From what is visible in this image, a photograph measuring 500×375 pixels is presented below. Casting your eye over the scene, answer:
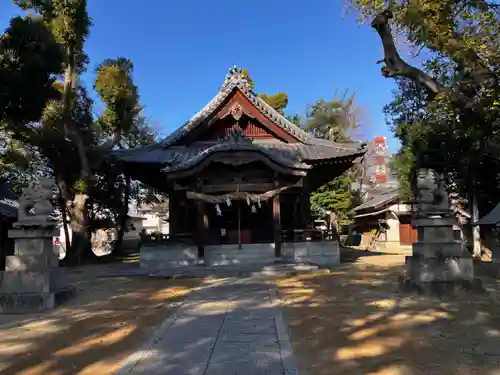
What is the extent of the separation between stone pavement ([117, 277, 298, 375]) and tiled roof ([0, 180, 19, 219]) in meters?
12.6

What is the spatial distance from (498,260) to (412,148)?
7.88 metres

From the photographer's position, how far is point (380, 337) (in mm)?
6371

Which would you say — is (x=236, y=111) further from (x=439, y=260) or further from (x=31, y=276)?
(x=31, y=276)

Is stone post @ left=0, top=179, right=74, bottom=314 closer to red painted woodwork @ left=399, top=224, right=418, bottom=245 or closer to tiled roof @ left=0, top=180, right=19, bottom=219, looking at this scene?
tiled roof @ left=0, top=180, right=19, bottom=219

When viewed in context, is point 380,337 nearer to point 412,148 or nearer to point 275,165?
point 275,165

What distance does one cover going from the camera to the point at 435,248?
403 inches

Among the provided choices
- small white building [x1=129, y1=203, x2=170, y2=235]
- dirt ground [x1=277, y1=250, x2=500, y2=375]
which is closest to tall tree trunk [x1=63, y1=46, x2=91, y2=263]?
dirt ground [x1=277, y1=250, x2=500, y2=375]

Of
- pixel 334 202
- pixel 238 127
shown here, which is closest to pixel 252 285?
pixel 238 127

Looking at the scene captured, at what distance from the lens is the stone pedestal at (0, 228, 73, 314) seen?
30.0 feet

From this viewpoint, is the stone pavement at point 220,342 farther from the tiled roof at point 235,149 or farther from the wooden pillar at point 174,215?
the wooden pillar at point 174,215

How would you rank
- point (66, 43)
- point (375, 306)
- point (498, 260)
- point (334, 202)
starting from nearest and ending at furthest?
point (375, 306), point (498, 260), point (66, 43), point (334, 202)

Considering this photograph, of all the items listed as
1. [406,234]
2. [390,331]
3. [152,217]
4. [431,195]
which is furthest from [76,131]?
Result: [152,217]

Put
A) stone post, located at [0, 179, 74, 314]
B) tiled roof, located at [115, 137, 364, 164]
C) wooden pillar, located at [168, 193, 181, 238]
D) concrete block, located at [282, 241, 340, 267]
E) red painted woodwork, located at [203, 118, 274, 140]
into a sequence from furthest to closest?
red painted woodwork, located at [203, 118, 274, 140]
wooden pillar, located at [168, 193, 181, 238]
tiled roof, located at [115, 137, 364, 164]
concrete block, located at [282, 241, 340, 267]
stone post, located at [0, 179, 74, 314]

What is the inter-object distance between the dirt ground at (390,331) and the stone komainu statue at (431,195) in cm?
215
